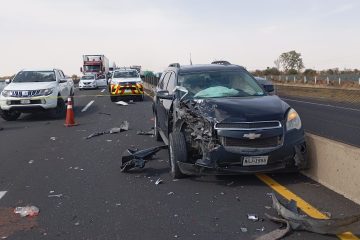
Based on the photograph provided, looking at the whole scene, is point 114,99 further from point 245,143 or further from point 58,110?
point 245,143

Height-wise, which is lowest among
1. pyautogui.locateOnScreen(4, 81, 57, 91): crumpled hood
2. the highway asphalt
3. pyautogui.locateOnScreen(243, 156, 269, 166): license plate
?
the highway asphalt

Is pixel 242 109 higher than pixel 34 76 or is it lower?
lower

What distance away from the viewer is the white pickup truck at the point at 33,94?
15.4 m

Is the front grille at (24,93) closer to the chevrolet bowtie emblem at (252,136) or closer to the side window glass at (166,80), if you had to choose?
the side window glass at (166,80)

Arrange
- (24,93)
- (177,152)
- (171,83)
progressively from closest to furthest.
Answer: (177,152), (171,83), (24,93)

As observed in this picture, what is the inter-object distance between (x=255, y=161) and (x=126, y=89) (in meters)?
18.6

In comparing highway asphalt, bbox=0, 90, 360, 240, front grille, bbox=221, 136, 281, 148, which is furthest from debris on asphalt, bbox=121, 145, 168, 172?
front grille, bbox=221, 136, 281, 148

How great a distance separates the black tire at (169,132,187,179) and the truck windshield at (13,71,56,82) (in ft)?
36.6

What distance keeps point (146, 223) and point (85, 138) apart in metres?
6.77

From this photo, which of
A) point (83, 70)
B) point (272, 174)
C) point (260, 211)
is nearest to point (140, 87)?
point (272, 174)

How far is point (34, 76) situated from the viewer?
1683cm

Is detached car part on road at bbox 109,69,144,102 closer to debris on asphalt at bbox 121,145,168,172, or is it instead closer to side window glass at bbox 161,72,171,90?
side window glass at bbox 161,72,171,90

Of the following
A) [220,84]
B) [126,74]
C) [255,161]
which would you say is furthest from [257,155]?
[126,74]

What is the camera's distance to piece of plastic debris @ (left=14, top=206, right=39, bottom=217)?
5.32 m
